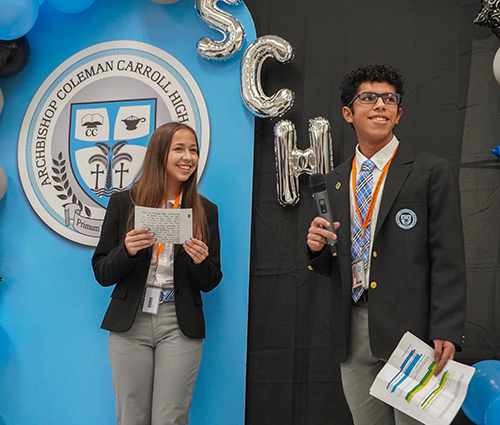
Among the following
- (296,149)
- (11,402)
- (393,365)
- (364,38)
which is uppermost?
(364,38)

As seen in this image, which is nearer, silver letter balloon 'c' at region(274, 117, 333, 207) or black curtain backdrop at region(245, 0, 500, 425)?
black curtain backdrop at region(245, 0, 500, 425)

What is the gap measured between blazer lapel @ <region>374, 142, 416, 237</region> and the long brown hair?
34.9 inches

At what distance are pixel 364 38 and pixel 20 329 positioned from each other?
259cm

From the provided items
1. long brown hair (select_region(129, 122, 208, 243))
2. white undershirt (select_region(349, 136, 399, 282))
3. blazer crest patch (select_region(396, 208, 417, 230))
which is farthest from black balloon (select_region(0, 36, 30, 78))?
blazer crest patch (select_region(396, 208, 417, 230))

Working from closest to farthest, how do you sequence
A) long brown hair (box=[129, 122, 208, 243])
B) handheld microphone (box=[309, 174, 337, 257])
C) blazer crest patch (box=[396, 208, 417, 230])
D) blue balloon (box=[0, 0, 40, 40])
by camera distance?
handheld microphone (box=[309, 174, 337, 257]) < blazer crest patch (box=[396, 208, 417, 230]) < long brown hair (box=[129, 122, 208, 243]) < blue balloon (box=[0, 0, 40, 40])

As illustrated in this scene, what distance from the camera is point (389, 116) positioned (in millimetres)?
2090

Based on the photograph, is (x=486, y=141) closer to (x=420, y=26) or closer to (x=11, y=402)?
(x=420, y=26)

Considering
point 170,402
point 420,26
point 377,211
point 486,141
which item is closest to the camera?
point 377,211

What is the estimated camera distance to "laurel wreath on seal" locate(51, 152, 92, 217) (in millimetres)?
3090

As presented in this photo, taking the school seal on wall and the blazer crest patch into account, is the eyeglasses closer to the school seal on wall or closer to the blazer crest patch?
the blazer crest patch

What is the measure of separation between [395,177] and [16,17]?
2279mm

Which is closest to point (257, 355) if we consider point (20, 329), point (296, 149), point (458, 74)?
point (296, 149)

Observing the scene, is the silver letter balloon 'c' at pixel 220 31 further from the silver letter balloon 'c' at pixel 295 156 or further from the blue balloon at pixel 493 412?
the blue balloon at pixel 493 412

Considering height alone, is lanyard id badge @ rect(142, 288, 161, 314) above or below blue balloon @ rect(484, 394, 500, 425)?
above
